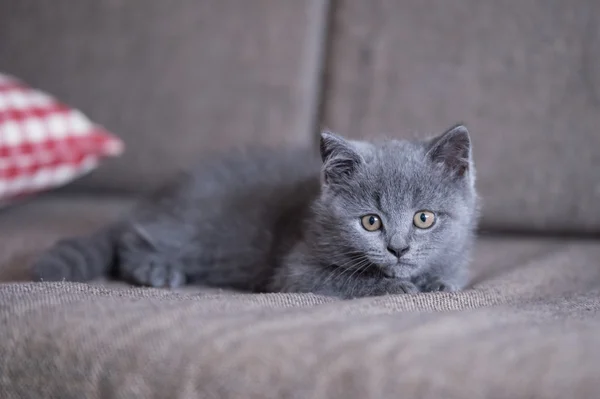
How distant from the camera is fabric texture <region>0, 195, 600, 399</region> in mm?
814

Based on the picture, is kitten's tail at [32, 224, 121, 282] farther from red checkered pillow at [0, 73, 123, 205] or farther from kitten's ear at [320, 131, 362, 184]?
kitten's ear at [320, 131, 362, 184]

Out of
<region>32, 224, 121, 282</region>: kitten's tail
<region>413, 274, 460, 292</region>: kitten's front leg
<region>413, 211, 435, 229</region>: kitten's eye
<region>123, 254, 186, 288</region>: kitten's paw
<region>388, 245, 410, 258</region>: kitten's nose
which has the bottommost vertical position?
<region>123, 254, 186, 288</region>: kitten's paw

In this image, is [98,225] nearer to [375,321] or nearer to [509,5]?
[375,321]

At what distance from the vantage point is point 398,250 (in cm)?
122

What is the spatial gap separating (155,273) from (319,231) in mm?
371

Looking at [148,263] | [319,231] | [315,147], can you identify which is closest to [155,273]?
[148,263]

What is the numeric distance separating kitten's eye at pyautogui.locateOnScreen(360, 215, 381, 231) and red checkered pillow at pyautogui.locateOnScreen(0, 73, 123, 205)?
0.92 m

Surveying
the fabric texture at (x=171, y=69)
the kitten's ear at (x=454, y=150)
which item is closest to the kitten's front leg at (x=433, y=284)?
the kitten's ear at (x=454, y=150)

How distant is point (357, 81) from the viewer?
191 centimetres

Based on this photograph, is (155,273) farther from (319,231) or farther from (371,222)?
(371,222)

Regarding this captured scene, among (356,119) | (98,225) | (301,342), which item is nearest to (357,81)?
(356,119)

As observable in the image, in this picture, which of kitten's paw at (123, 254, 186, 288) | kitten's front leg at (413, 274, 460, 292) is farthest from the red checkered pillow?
kitten's front leg at (413, 274, 460, 292)

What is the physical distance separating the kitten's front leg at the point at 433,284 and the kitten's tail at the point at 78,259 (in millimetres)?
676

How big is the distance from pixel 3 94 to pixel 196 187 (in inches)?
24.9
